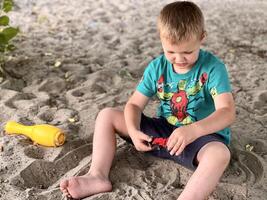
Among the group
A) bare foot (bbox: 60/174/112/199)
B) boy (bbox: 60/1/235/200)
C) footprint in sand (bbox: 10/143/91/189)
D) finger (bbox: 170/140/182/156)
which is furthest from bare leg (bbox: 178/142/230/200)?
footprint in sand (bbox: 10/143/91/189)

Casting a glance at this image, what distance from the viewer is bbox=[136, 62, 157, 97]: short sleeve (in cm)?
208

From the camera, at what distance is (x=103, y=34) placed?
13.0 feet

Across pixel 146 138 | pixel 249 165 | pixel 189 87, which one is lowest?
pixel 249 165

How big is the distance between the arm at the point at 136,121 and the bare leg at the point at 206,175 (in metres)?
0.24

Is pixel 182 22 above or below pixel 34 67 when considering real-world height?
above

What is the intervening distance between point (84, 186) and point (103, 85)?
1140 mm

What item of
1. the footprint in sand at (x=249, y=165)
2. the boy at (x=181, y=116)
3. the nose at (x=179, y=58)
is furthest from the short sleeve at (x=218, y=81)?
the footprint in sand at (x=249, y=165)

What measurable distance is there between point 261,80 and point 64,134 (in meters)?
1.34

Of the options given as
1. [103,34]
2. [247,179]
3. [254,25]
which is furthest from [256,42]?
[247,179]

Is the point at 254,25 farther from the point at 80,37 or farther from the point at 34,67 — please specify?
the point at 34,67

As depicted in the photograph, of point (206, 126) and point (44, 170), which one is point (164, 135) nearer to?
point (206, 126)

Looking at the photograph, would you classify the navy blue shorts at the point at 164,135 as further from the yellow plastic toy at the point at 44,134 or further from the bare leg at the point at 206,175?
the yellow plastic toy at the point at 44,134

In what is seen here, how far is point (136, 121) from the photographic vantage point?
203cm

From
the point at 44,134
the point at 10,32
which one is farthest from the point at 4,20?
the point at 44,134
